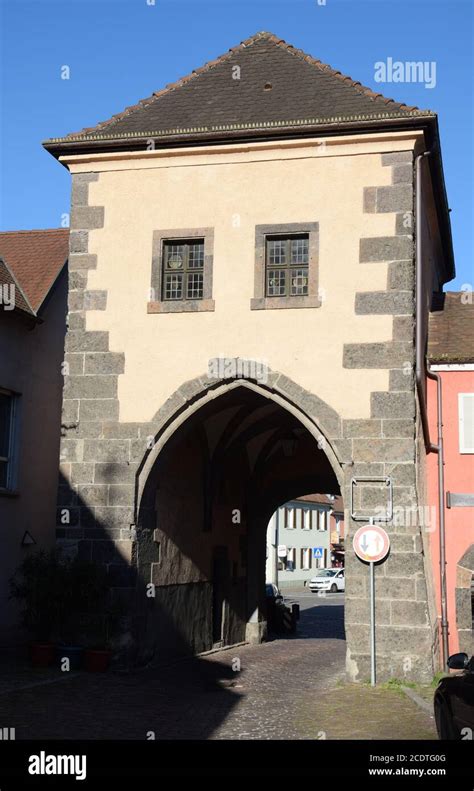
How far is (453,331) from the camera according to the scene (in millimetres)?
17031

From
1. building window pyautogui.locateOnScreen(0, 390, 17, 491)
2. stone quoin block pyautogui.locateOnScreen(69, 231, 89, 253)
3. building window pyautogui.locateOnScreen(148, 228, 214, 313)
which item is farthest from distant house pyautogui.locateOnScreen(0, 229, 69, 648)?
building window pyautogui.locateOnScreen(148, 228, 214, 313)

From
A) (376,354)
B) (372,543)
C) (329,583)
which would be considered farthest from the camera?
(329,583)

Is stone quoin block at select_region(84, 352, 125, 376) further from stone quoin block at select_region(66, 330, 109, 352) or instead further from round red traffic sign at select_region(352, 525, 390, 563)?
round red traffic sign at select_region(352, 525, 390, 563)

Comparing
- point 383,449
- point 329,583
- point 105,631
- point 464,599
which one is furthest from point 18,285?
point 329,583

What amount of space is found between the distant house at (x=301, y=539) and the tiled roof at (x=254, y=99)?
30482mm

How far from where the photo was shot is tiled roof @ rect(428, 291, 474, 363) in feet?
53.9

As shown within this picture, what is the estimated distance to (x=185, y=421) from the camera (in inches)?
576

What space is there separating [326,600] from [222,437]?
2468cm

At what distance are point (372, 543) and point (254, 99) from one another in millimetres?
7150

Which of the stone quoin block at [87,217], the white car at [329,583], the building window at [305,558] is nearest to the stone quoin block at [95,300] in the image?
the stone quoin block at [87,217]

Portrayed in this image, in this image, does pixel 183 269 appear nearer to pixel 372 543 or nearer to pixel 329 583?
pixel 372 543

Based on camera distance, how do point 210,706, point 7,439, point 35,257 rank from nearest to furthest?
point 210,706 < point 7,439 < point 35,257

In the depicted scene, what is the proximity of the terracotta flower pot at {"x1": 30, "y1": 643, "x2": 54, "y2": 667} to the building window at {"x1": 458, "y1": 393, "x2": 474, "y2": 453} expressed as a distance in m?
7.24
